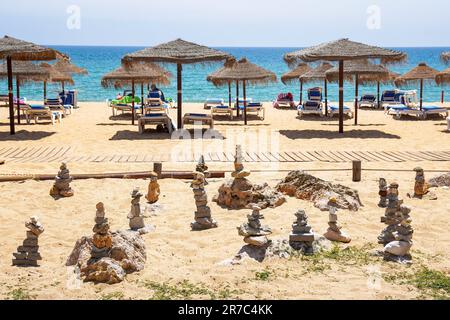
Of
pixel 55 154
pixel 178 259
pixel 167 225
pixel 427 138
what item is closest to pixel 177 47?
pixel 55 154

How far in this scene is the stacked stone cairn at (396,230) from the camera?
5754 mm

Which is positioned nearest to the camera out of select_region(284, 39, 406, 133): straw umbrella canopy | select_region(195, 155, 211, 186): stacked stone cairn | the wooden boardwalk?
select_region(195, 155, 211, 186): stacked stone cairn

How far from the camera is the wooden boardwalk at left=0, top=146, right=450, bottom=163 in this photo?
1125cm

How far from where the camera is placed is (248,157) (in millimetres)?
11602

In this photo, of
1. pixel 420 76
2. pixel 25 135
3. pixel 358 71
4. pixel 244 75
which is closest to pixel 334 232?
pixel 25 135

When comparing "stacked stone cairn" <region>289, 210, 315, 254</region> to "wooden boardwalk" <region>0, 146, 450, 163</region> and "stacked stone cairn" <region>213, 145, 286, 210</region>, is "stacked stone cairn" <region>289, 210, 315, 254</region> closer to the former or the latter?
"stacked stone cairn" <region>213, 145, 286, 210</region>

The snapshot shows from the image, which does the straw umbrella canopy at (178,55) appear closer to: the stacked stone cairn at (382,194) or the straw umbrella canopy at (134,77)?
the straw umbrella canopy at (134,77)

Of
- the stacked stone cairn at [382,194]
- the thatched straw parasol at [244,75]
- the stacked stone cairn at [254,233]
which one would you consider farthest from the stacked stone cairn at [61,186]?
→ the thatched straw parasol at [244,75]

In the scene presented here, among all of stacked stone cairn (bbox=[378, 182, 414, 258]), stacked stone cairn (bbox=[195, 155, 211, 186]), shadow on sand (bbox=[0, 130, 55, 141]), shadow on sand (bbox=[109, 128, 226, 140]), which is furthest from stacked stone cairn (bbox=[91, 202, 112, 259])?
shadow on sand (bbox=[0, 130, 55, 141])

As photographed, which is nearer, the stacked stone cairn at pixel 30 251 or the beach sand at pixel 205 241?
the beach sand at pixel 205 241

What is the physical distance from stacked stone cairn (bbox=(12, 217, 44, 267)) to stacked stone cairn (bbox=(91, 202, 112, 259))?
0.68 meters

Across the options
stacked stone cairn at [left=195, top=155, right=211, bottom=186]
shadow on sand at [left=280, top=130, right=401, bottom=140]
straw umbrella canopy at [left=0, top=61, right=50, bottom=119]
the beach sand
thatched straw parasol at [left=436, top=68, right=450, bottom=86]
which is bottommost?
the beach sand

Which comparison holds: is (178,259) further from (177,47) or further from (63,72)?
(63,72)

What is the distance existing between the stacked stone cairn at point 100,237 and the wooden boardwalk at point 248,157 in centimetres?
565
